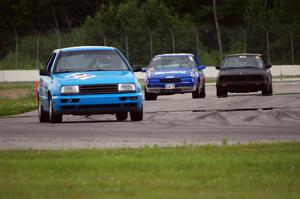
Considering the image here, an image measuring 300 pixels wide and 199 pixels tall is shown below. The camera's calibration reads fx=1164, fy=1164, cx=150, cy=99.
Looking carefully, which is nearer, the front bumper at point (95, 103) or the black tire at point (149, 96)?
the front bumper at point (95, 103)

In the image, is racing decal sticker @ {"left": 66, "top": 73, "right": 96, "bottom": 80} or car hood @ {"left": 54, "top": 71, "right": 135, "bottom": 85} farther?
racing decal sticker @ {"left": 66, "top": 73, "right": 96, "bottom": 80}

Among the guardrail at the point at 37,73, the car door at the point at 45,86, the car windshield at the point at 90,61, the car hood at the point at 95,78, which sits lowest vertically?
the guardrail at the point at 37,73

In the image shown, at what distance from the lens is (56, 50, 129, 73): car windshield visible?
79.6 feet

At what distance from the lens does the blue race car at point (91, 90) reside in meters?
23.1

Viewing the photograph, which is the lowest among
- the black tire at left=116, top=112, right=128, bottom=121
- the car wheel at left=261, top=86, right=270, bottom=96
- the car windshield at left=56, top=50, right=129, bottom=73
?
the car wheel at left=261, top=86, right=270, bottom=96

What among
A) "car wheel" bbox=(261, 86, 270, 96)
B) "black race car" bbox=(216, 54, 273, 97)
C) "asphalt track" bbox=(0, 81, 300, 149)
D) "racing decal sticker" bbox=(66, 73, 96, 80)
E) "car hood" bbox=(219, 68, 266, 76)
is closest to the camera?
"asphalt track" bbox=(0, 81, 300, 149)

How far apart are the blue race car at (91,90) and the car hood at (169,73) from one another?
1302 cm

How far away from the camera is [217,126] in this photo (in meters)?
21.4

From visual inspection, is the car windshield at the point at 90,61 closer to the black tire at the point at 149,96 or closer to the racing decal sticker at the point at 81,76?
the racing decal sticker at the point at 81,76

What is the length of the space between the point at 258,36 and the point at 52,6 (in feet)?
133

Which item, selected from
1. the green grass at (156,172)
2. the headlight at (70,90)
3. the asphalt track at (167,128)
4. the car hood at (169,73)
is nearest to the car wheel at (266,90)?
the car hood at (169,73)

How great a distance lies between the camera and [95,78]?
23.3 meters

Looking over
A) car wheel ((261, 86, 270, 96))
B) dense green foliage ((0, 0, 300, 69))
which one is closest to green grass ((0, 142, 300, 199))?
car wheel ((261, 86, 270, 96))

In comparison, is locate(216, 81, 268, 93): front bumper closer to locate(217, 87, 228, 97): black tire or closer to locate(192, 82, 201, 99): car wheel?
locate(217, 87, 228, 97): black tire
